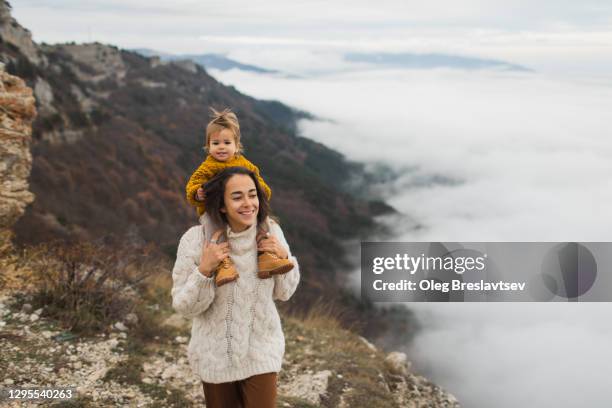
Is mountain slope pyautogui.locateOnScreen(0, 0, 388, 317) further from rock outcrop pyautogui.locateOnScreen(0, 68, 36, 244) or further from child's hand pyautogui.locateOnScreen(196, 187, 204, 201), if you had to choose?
child's hand pyautogui.locateOnScreen(196, 187, 204, 201)

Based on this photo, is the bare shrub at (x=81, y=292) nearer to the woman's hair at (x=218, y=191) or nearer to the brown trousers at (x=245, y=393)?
the brown trousers at (x=245, y=393)

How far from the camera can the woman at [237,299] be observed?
249cm

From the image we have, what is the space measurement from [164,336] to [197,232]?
3.63 meters

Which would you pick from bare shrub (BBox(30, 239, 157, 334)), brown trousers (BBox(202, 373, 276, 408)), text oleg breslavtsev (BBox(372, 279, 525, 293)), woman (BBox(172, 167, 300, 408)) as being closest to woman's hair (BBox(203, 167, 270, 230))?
woman (BBox(172, 167, 300, 408))

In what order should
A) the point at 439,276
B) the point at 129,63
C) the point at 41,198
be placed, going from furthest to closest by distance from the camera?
1. the point at 129,63
2. the point at 41,198
3. the point at 439,276

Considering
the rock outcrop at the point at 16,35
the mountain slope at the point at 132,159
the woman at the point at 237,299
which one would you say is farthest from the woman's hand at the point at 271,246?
the rock outcrop at the point at 16,35

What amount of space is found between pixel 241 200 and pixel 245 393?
1.03 m

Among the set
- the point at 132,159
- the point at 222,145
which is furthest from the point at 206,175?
the point at 132,159

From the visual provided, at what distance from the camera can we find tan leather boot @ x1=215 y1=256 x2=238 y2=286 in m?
2.35

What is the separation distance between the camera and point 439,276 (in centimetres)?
1097

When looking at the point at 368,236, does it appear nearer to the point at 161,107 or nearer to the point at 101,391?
the point at 161,107

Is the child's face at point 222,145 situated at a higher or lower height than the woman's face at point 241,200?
higher

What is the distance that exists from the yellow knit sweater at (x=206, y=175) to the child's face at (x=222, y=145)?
0.14 feet

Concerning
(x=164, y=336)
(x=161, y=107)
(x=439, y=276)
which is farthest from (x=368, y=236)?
(x=164, y=336)
